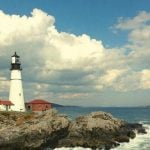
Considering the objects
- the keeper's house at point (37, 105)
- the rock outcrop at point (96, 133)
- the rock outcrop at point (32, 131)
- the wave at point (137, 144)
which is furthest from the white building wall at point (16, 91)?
the wave at point (137, 144)

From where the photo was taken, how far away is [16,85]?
7150 cm

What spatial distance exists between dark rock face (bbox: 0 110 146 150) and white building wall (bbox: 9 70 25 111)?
10.3 meters

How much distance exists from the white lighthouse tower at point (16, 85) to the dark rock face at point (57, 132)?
33.7 feet

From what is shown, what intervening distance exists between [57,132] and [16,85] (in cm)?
1987

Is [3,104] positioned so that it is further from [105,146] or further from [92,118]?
[105,146]

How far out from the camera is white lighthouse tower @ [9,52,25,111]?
235ft

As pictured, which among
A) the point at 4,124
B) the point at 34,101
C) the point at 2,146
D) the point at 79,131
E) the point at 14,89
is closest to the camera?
the point at 2,146

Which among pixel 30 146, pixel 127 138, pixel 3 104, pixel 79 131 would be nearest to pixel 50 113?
pixel 79 131

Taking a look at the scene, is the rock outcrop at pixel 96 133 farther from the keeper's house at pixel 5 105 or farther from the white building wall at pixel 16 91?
the keeper's house at pixel 5 105

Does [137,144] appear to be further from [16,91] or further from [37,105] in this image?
[37,105]

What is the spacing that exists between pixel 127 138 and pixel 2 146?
66.9 feet

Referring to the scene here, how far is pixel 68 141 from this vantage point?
179ft

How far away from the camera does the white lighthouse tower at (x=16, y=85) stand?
7150cm

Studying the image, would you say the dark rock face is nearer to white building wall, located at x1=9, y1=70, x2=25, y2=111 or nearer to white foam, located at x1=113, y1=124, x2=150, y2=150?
white foam, located at x1=113, y1=124, x2=150, y2=150
